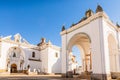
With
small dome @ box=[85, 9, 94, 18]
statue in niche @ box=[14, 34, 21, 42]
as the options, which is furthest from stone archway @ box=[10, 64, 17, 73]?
small dome @ box=[85, 9, 94, 18]

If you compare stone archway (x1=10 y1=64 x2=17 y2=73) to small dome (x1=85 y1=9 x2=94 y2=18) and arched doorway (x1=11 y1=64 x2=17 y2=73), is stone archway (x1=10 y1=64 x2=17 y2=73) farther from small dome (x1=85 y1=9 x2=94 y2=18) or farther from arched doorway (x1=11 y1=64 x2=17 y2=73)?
small dome (x1=85 y1=9 x2=94 y2=18)

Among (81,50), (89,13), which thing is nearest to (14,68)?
(81,50)

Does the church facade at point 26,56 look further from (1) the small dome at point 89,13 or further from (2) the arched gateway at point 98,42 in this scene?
(1) the small dome at point 89,13

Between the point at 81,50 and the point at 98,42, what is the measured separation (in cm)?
726

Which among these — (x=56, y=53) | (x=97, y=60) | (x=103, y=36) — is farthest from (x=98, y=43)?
(x=56, y=53)

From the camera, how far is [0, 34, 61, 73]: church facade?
86.8ft

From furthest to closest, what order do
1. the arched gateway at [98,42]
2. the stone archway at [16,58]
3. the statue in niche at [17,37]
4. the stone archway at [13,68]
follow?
the statue in niche at [17,37]
the stone archway at [13,68]
the stone archway at [16,58]
the arched gateway at [98,42]

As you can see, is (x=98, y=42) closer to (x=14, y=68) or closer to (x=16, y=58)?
(x=16, y=58)

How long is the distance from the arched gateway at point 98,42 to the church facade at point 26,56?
490 inches

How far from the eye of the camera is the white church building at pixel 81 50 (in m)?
12.1

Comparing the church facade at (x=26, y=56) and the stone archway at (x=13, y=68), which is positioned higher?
the church facade at (x=26, y=56)

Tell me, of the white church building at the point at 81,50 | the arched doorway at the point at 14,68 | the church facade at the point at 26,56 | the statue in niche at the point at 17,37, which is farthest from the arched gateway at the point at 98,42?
the arched doorway at the point at 14,68

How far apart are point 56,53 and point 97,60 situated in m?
20.0

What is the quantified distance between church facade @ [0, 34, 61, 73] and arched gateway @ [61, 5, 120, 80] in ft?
40.8
